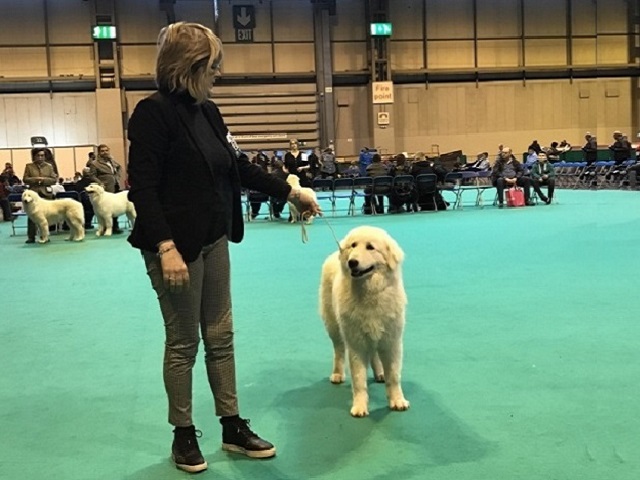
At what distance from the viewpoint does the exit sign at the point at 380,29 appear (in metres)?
24.8

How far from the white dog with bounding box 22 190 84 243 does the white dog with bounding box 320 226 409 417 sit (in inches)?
358

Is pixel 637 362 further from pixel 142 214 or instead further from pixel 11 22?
pixel 11 22

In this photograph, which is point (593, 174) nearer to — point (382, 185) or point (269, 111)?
point (382, 185)

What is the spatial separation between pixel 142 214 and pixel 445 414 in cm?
159

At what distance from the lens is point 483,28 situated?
87.2 feet

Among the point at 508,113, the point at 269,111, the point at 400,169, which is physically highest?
the point at 269,111

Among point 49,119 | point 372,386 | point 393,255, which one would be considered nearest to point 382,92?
point 49,119

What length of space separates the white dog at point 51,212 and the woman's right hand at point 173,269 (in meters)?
9.51

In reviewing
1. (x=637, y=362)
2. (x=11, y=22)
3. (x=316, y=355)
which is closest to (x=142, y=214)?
(x=316, y=355)

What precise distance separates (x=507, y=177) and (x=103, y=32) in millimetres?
15529

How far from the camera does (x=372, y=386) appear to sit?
3.45 m

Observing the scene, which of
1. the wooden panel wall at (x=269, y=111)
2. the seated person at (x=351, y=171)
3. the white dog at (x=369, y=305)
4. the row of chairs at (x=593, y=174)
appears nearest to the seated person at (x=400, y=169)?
the seated person at (x=351, y=171)

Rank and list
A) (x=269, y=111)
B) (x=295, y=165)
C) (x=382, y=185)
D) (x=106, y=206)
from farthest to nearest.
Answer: (x=269, y=111), (x=295, y=165), (x=382, y=185), (x=106, y=206)

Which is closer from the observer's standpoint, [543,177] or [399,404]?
[399,404]
